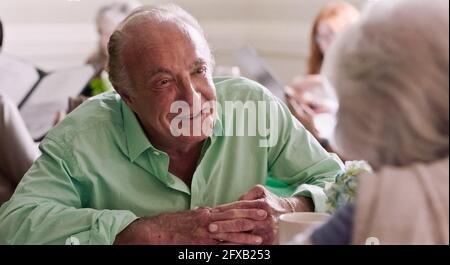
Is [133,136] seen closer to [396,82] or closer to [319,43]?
[396,82]

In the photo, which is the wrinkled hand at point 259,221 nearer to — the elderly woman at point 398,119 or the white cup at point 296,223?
the white cup at point 296,223

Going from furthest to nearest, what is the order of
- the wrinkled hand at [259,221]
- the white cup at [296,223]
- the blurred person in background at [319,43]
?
1. the blurred person in background at [319,43]
2. the wrinkled hand at [259,221]
3. the white cup at [296,223]

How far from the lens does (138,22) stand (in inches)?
52.3

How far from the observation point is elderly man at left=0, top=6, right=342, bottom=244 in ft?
4.05

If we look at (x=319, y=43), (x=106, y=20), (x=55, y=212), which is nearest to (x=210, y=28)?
(x=106, y=20)

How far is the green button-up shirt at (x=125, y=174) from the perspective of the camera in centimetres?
127

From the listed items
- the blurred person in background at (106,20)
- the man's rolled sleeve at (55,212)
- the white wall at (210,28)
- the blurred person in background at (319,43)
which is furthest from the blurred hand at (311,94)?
the man's rolled sleeve at (55,212)

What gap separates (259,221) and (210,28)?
3169 mm

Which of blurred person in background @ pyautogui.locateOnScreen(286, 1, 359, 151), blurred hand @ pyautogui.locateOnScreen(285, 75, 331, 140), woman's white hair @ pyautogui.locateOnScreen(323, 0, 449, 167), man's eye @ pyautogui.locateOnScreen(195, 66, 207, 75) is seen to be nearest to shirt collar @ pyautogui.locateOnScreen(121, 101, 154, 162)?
man's eye @ pyautogui.locateOnScreen(195, 66, 207, 75)

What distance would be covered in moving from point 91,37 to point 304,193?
285 cm

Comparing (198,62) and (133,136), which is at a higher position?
(198,62)

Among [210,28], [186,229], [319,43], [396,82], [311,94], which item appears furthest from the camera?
[210,28]

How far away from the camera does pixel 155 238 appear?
1.22 m

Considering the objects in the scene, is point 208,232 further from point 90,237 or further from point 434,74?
point 434,74
